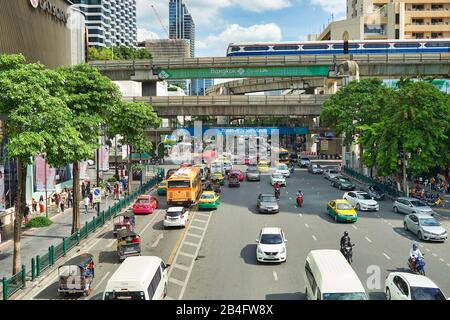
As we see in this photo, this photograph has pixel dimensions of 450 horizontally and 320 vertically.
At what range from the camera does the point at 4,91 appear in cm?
2212

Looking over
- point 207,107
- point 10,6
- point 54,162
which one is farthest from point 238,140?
point 54,162

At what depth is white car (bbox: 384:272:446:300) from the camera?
16.9 metres

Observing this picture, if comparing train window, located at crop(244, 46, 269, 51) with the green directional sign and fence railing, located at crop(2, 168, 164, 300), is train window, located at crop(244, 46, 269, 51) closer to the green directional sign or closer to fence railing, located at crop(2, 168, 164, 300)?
the green directional sign

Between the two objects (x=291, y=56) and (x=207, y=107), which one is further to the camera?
(x=207, y=107)

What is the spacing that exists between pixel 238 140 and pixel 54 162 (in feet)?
272

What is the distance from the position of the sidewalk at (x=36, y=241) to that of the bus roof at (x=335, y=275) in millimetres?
15842

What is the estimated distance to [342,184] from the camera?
53.1 metres

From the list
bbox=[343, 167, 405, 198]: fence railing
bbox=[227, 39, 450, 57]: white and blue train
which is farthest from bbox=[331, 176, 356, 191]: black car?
bbox=[227, 39, 450, 57]: white and blue train

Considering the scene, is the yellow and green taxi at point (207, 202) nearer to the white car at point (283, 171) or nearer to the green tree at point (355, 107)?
the white car at point (283, 171)

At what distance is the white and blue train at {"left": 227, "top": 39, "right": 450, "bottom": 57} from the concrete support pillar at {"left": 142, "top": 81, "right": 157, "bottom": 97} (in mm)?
14541

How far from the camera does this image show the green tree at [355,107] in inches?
2339

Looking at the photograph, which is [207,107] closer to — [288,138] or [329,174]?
[329,174]

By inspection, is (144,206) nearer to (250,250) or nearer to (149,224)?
(149,224)

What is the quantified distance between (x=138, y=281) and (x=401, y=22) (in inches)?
4455
